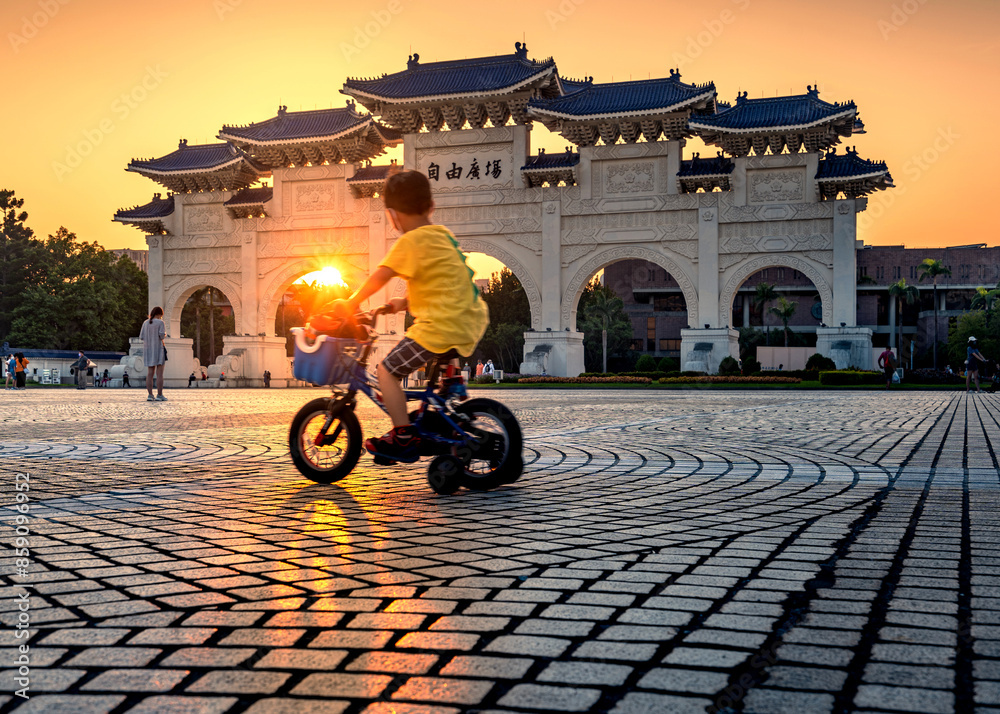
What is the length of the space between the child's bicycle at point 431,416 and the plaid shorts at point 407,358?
0.16 meters

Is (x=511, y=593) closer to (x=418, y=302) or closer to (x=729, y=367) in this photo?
(x=418, y=302)

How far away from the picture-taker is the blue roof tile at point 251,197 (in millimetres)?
40156

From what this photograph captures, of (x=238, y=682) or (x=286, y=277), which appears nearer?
(x=238, y=682)

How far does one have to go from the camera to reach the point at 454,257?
4.56 metres

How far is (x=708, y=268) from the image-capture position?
33625mm

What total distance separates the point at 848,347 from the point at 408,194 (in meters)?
30.8

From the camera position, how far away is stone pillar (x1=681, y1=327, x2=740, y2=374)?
32.9 metres

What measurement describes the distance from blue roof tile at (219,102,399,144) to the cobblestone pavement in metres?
34.8

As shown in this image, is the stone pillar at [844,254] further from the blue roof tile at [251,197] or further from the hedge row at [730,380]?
the blue roof tile at [251,197]

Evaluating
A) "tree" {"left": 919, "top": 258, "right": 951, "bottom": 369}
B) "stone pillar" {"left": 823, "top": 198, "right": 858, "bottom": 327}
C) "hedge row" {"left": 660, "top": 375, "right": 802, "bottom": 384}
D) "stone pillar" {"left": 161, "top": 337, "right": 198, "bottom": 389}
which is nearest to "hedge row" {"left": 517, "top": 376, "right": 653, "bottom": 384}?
"hedge row" {"left": 660, "top": 375, "right": 802, "bottom": 384}

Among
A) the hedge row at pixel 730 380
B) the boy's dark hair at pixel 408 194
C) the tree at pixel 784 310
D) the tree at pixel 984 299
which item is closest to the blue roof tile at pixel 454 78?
the hedge row at pixel 730 380

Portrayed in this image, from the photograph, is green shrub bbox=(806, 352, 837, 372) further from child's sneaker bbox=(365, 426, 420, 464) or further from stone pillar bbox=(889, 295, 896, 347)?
stone pillar bbox=(889, 295, 896, 347)

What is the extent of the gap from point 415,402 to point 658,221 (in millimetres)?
30953

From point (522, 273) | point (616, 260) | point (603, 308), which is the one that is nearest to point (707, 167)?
point (616, 260)
